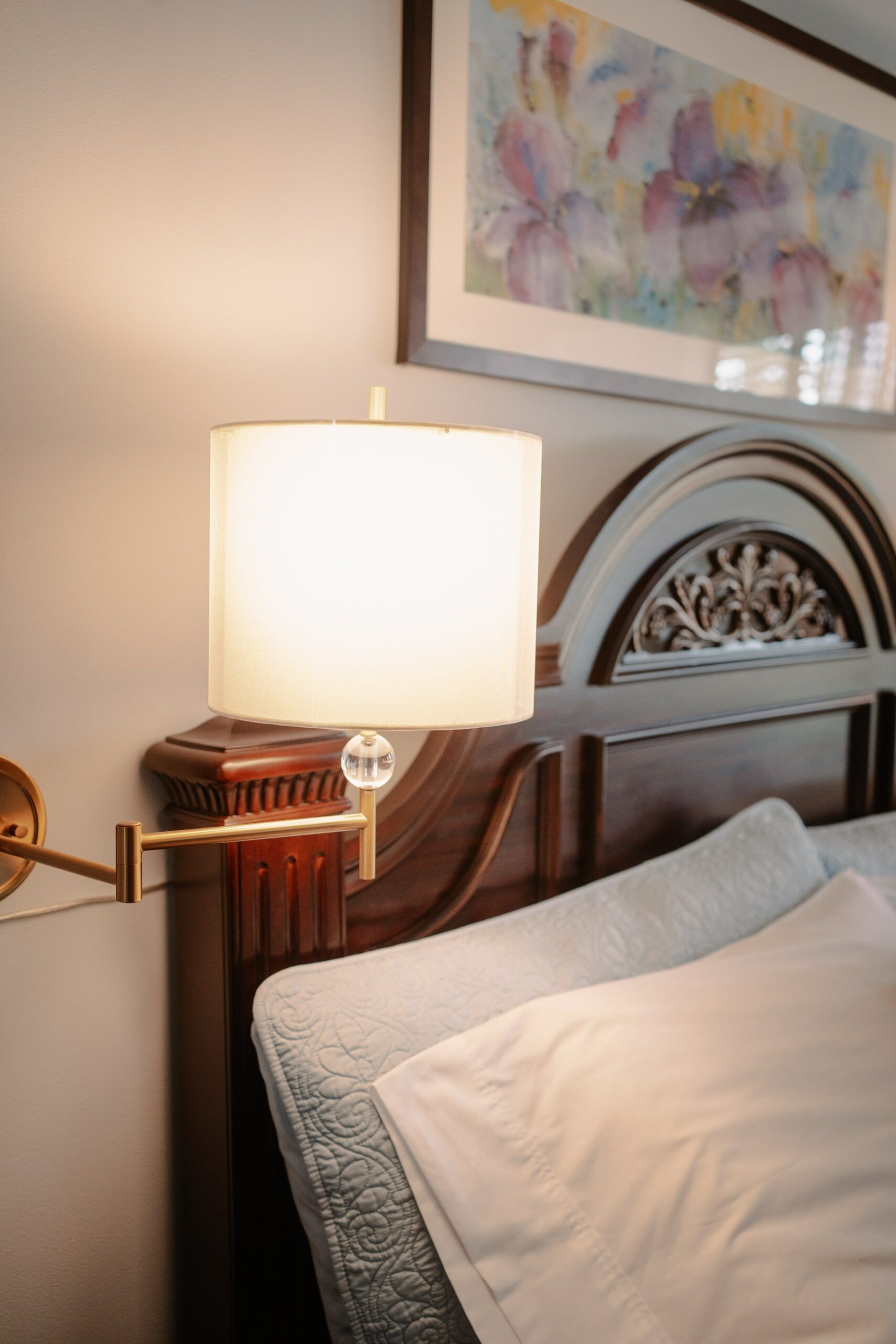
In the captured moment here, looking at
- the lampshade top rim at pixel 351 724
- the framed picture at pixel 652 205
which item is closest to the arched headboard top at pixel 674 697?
the framed picture at pixel 652 205

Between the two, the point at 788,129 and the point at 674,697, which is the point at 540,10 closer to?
the point at 788,129

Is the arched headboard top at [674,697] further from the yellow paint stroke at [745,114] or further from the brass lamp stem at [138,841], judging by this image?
the yellow paint stroke at [745,114]

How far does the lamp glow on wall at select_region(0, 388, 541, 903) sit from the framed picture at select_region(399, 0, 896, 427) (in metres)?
0.49

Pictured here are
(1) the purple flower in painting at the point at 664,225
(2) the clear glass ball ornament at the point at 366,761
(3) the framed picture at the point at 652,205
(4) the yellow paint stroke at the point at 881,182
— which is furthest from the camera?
(4) the yellow paint stroke at the point at 881,182

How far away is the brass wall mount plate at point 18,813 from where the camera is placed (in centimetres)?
87

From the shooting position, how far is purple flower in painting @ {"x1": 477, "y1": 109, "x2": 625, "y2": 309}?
1202 millimetres

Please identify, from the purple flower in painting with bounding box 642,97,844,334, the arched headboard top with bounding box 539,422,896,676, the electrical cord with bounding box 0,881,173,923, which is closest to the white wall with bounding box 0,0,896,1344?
the electrical cord with bounding box 0,881,173,923

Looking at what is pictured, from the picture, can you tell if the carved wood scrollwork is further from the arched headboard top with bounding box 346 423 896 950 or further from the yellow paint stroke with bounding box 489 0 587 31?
the yellow paint stroke with bounding box 489 0 587 31

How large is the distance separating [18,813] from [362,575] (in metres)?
0.43

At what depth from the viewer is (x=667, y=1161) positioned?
0.80 m

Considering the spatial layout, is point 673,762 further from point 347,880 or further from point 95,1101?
point 95,1101

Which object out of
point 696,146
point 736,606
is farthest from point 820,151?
point 736,606

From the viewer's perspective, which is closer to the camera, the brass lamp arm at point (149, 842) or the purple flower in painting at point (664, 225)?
the brass lamp arm at point (149, 842)

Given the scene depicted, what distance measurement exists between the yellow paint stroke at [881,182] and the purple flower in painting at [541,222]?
25.3 inches
